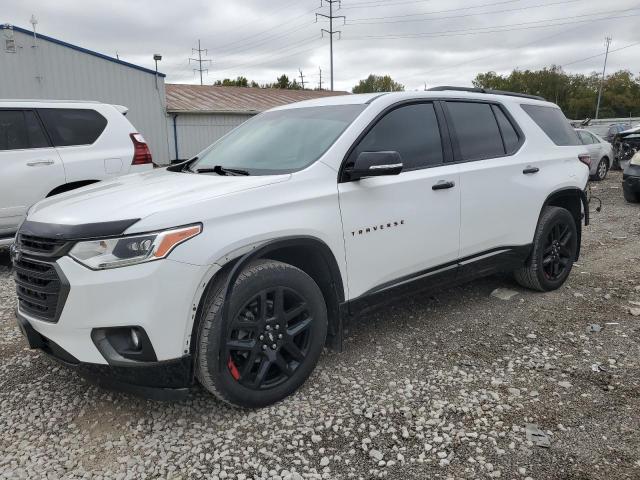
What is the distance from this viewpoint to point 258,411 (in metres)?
2.88

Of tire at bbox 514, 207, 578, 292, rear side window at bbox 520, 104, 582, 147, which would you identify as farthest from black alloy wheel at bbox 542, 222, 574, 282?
rear side window at bbox 520, 104, 582, 147

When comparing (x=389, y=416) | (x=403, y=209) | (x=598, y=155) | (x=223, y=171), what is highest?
(x=223, y=171)

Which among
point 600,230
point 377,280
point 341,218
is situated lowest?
point 600,230

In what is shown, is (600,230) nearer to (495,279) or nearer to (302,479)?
(495,279)

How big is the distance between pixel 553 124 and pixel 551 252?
121 centimetres

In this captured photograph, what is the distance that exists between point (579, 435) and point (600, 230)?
19.9ft

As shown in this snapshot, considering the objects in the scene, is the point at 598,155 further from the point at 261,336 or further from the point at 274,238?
the point at 261,336

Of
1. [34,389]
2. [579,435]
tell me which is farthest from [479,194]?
[34,389]

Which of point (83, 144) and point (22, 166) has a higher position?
point (83, 144)

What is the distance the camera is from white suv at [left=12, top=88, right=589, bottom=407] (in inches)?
95.7

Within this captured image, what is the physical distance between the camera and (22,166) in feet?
18.9

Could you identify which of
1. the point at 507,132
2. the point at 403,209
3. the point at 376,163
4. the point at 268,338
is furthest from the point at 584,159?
the point at 268,338

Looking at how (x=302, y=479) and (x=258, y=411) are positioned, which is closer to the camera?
(x=302, y=479)

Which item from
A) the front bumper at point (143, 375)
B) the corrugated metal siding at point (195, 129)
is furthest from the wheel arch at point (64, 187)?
the corrugated metal siding at point (195, 129)
